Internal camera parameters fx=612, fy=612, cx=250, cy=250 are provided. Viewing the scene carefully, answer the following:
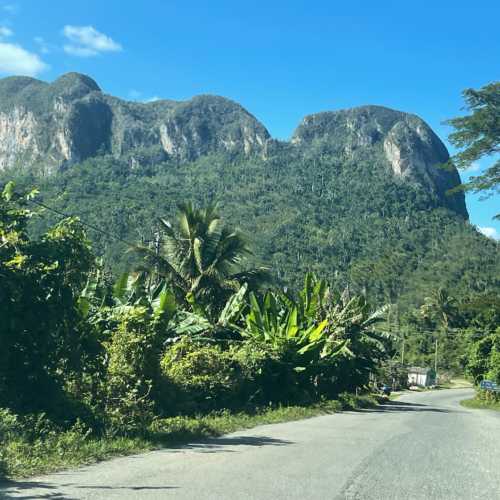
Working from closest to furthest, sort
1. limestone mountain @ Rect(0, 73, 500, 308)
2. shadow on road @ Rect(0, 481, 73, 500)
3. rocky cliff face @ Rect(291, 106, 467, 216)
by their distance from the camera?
shadow on road @ Rect(0, 481, 73, 500)
limestone mountain @ Rect(0, 73, 500, 308)
rocky cliff face @ Rect(291, 106, 467, 216)

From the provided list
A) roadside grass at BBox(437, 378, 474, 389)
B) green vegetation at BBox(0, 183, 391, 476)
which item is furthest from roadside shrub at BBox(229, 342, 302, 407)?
roadside grass at BBox(437, 378, 474, 389)

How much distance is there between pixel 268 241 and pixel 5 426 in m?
112

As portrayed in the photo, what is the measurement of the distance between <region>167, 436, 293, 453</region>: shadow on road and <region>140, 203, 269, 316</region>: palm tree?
1156cm

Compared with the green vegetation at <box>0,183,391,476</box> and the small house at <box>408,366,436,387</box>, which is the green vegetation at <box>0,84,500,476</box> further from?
the small house at <box>408,366,436,387</box>

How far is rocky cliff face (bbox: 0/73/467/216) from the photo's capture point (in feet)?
570

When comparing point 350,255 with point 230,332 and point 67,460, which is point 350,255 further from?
point 67,460

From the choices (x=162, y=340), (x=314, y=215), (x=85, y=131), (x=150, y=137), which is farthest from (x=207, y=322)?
(x=150, y=137)

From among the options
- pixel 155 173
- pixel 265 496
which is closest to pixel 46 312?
pixel 265 496

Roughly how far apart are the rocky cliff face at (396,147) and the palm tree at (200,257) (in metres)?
149

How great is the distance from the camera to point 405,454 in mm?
9477

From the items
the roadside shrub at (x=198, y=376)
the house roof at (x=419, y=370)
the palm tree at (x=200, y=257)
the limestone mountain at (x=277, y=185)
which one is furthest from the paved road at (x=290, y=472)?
the house roof at (x=419, y=370)

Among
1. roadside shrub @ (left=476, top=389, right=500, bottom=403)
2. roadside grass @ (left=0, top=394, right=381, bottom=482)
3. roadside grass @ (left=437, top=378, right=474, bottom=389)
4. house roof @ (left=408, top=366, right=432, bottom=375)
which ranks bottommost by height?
roadside grass @ (left=437, top=378, right=474, bottom=389)

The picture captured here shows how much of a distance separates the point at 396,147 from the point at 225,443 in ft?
578

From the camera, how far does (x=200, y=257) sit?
2192 centimetres
